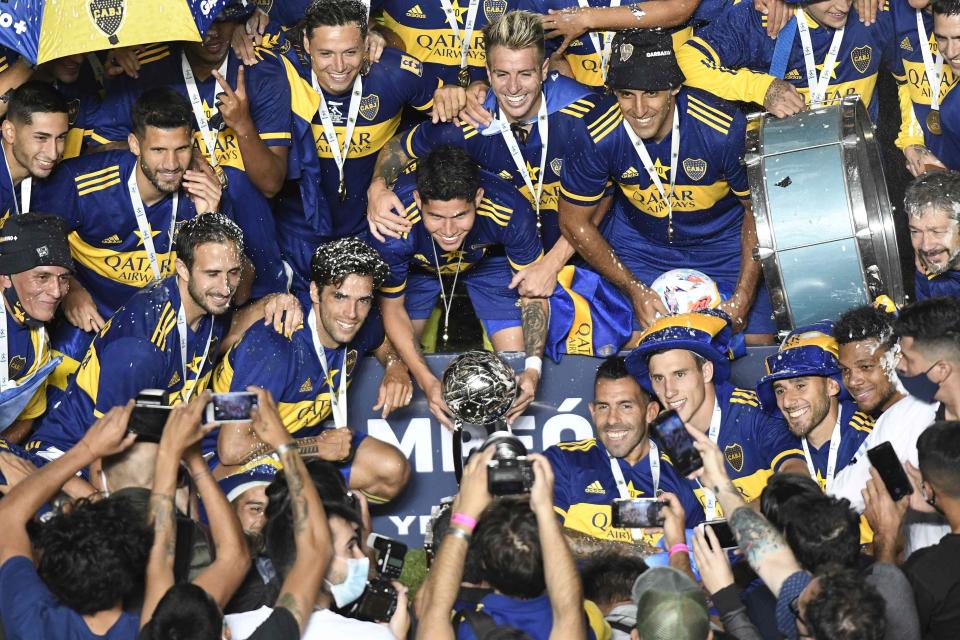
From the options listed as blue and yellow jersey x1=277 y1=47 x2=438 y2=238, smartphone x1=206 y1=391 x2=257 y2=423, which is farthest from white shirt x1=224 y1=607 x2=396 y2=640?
blue and yellow jersey x1=277 y1=47 x2=438 y2=238

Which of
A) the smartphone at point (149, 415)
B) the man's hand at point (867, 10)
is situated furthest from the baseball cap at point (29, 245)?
the man's hand at point (867, 10)

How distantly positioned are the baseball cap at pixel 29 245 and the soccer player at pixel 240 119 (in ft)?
3.10

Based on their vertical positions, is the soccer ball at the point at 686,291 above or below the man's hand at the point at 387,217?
below

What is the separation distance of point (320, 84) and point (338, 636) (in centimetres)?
380

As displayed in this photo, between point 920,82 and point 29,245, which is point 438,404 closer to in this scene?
point 29,245

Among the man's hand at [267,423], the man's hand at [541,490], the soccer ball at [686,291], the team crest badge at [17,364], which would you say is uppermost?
the man's hand at [541,490]

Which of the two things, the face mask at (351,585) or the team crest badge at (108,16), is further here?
the team crest badge at (108,16)

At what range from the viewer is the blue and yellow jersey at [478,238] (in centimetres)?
752

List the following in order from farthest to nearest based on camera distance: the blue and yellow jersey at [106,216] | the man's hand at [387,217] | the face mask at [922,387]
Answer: the man's hand at [387,217], the blue and yellow jersey at [106,216], the face mask at [922,387]

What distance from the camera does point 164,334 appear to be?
22.1 ft

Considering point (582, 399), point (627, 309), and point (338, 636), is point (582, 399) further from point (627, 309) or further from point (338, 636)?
point (338, 636)

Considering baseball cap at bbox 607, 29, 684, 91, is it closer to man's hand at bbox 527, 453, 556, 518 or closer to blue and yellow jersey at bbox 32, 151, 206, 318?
blue and yellow jersey at bbox 32, 151, 206, 318

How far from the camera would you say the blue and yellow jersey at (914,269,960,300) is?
7030mm

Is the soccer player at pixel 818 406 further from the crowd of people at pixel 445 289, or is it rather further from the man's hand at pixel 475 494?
the man's hand at pixel 475 494
